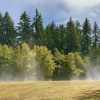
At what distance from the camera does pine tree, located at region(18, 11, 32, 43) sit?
97338 millimetres

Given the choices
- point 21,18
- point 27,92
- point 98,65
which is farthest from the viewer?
point 21,18

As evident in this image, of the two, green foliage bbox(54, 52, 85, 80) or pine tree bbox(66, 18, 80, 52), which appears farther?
pine tree bbox(66, 18, 80, 52)

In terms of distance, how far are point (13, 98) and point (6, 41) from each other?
237ft

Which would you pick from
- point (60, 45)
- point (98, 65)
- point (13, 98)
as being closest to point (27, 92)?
point (13, 98)

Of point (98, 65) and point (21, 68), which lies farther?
point (98, 65)

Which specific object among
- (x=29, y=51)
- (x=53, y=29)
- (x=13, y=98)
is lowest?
(x=13, y=98)

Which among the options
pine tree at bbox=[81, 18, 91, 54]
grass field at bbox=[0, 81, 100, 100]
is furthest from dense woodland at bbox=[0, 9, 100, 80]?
grass field at bbox=[0, 81, 100, 100]

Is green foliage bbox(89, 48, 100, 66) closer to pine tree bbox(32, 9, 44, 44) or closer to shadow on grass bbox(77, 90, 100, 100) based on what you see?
pine tree bbox(32, 9, 44, 44)

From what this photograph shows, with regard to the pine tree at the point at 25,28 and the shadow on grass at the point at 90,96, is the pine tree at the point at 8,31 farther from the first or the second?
the shadow on grass at the point at 90,96

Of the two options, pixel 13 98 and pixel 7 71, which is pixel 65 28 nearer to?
pixel 7 71

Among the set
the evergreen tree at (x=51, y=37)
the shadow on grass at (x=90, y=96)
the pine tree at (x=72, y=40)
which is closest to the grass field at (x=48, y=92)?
the shadow on grass at (x=90, y=96)

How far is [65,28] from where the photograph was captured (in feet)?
334

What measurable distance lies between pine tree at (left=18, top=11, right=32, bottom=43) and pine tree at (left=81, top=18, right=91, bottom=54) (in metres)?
13.2

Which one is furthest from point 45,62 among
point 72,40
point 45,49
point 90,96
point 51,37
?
point 90,96
